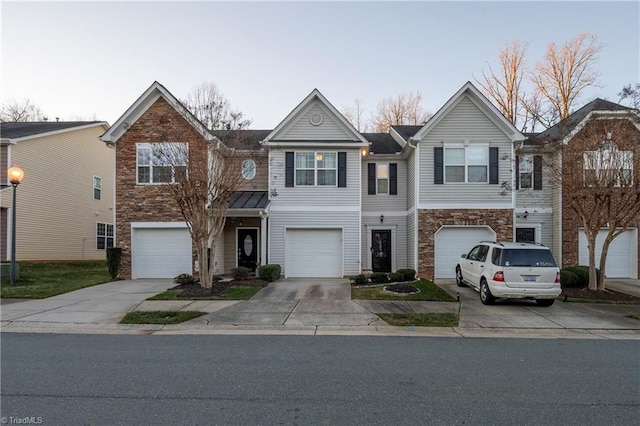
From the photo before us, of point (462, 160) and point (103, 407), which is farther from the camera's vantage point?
point (462, 160)

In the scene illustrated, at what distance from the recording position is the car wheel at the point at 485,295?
10648 millimetres

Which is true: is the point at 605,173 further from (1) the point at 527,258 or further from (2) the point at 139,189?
(2) the point at 139,189

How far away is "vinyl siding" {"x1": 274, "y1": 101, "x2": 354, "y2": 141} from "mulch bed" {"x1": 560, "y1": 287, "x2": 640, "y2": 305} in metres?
9.98

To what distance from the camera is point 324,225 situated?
54.2 feet

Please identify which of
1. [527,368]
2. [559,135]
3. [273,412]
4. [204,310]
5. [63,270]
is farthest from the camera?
[63,270]

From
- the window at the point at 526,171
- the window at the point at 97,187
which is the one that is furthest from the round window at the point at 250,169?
the window at the point at 97,187

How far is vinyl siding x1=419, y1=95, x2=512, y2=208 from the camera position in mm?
15875

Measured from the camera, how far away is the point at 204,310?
986 cm

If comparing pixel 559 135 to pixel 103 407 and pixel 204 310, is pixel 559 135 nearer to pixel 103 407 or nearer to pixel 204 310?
pixel 204 310

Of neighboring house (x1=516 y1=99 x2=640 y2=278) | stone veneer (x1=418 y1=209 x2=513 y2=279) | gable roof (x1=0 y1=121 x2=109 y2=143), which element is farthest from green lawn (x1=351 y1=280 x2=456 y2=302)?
gable roof (x1=0 y1=121 x2=109 y2=143)

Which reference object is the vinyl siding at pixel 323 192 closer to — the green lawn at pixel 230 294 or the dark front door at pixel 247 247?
the dark front door at pixel 247 247

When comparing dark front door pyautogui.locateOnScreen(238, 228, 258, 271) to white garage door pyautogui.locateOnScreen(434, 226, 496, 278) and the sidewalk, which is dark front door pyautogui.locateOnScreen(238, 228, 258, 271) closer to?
the sidewalk

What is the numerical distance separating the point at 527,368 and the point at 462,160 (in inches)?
456

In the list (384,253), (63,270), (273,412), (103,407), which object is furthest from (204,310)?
(63,270)
